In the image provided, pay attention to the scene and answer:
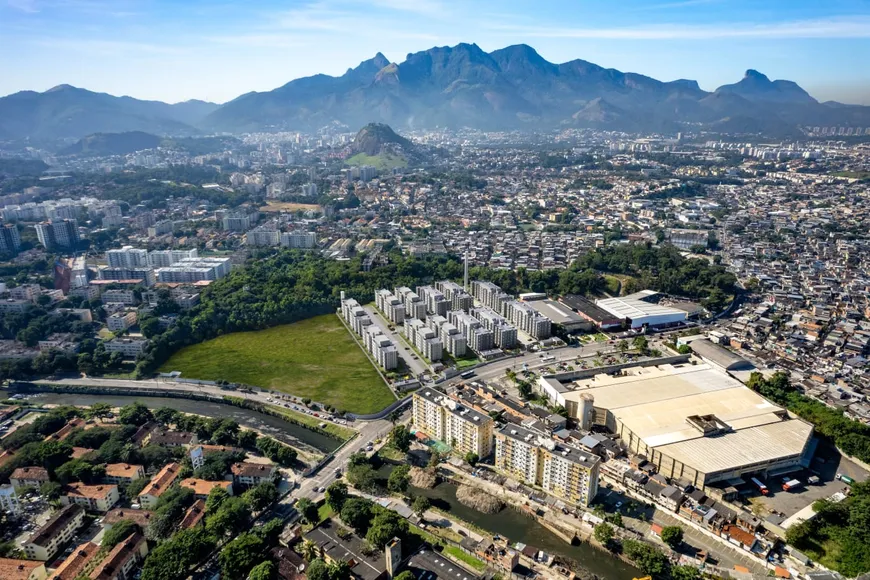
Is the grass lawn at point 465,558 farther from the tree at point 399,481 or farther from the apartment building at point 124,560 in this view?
the apartment building at point 124,560

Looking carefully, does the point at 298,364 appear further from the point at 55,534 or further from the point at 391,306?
the point at 55,534

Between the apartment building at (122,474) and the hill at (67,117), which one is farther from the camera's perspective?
the hill at (67,117)

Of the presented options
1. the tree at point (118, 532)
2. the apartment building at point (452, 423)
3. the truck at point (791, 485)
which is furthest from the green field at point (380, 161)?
the truck at point (791, 485)

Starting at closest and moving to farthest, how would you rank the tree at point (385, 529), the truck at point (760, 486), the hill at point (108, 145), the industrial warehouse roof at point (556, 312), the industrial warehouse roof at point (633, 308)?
the tree at point (385, 529) → the truck at point (760, 486) → the industrial warehouse roof at point (556, 312) → the industrial warehouse roof at point (633, 308) → the hill at point (108, 145)

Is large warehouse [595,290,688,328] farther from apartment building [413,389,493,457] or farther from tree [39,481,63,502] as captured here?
tree [39,481,63,502]

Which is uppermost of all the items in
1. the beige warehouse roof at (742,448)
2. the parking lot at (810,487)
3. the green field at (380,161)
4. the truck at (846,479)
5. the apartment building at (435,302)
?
the green field at (380,161)

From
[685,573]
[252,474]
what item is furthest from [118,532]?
[685,573]
